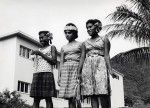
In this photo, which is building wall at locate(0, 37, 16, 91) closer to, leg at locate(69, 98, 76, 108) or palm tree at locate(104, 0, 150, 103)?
palm tree at locate(104, 0, 150, 103)

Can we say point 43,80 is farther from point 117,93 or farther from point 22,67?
point 117,93

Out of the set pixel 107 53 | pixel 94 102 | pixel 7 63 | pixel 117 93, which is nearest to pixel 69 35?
pixel 107 53

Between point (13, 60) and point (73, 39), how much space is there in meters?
15.3

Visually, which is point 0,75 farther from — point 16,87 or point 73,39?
point 73,39

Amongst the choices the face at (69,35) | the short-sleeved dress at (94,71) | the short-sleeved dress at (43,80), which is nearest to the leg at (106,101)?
the short-sleeved dress at (94,71)

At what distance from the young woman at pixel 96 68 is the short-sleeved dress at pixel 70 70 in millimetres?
182

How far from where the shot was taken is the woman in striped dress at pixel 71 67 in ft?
16.8

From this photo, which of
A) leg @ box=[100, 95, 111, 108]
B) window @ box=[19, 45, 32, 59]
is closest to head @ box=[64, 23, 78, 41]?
leg @ box=[100, 95, 111, 108]

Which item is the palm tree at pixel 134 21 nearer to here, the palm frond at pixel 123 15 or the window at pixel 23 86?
the palm frond at pixel 123 15

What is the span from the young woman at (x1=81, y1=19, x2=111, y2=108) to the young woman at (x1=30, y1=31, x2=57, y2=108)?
64cm

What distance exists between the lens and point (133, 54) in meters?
14.6

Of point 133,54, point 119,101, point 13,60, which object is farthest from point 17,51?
point 119,101

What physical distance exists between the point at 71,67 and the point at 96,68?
47 centimetres

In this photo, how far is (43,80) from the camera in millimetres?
5395
